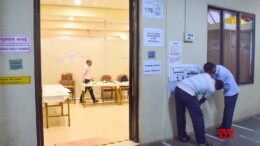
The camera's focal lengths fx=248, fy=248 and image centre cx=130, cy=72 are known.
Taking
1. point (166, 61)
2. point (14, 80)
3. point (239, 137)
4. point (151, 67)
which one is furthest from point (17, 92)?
point (239, 137)

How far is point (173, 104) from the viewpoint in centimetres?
429

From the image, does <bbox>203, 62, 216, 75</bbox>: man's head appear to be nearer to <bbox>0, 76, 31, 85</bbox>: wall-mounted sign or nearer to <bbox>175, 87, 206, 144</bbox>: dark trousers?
<bbox>175, 87, 206, 144</bbox>: dark trousers

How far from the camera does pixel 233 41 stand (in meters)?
5.26

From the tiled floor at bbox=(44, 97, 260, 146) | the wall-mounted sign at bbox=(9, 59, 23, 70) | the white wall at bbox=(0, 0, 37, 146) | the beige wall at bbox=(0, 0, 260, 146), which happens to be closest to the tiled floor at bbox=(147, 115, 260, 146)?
the tiled floor at bbox=(44, 97, 260, 146)

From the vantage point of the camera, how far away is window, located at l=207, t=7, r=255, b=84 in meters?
4.87

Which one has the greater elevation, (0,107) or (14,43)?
(14,43)

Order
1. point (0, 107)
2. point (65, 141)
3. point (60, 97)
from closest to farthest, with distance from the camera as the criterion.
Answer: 1. point (0, 107)
2. point (65, 141)
3. point (60, 97)

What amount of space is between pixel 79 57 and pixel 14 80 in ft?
17.9

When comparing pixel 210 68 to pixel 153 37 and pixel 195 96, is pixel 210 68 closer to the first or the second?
pixel 195 96

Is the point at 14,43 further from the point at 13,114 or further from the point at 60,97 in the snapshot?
the point at 60,97

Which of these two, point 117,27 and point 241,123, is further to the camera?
point 117,27

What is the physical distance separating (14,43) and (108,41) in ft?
19.1

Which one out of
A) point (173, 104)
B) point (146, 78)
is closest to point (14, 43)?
point (146, 78)

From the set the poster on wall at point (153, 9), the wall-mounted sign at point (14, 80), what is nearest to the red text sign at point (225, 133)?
the poster on wall at point (153, 9)
